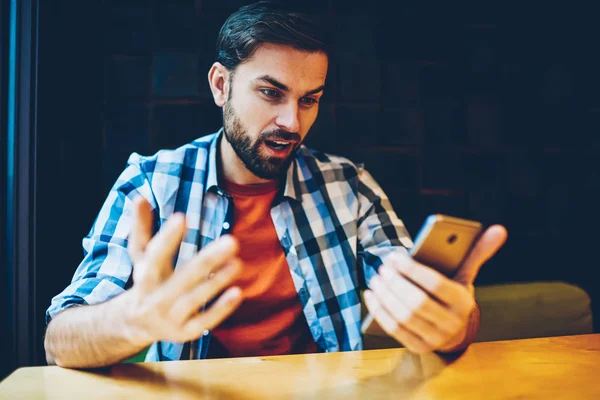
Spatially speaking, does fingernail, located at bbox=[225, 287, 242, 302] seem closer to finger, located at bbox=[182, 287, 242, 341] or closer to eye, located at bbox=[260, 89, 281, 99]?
finger, located at bbox=[182, 287, 242, 341]

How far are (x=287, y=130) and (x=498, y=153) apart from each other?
2.97 feet

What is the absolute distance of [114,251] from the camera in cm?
99

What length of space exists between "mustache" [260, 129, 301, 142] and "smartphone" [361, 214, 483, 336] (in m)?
0.61

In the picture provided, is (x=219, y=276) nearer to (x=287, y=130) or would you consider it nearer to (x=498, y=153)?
(x=287, y=130)

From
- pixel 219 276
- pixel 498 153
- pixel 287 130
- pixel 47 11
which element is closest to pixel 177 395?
pixel 219 276

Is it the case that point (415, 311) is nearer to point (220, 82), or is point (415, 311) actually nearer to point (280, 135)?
point (280, 135)

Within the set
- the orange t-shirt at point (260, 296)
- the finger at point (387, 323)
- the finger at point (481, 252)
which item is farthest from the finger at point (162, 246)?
the orange t-shirt at point (260, 296)

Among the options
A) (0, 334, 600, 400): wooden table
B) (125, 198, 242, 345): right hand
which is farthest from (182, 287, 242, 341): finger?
(0, 334, 600, 400): wooden table

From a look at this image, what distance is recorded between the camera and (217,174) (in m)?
1.23

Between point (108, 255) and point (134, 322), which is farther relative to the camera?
point (108, 255)

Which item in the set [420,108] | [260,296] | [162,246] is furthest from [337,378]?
[420,108]

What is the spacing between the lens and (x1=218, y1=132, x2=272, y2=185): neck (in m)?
1.25

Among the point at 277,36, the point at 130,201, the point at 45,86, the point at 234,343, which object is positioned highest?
the point at 277,36

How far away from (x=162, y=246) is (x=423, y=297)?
379 millimetres
